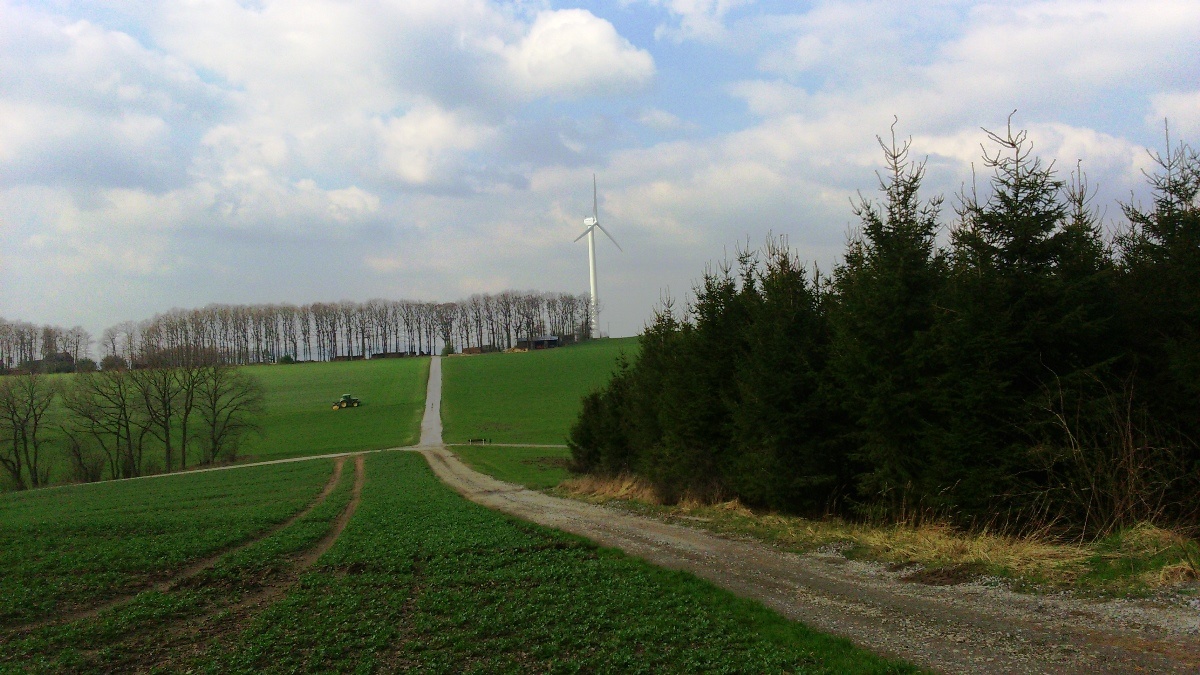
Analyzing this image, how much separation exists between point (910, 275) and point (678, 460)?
9041mm

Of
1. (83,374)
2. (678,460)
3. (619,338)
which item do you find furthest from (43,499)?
(619,338)

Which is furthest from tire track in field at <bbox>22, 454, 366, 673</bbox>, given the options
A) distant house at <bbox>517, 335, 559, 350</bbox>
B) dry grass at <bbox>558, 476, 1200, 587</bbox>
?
distant house at <bbox>517, 335, 559, 350</bbox>

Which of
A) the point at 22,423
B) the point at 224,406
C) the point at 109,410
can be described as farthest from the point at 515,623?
the point at 109,410

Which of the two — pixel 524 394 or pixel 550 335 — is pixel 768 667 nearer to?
pixel 524 394

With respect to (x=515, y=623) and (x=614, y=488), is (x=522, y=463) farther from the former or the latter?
(x=515, y=623)

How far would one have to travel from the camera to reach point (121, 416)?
207 feet

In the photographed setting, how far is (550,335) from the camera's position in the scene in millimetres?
162500

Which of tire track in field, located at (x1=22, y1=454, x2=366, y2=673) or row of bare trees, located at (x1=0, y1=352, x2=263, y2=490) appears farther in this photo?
row of bare trees, located at (x1=0, y1=352, x2=263, y2=490)

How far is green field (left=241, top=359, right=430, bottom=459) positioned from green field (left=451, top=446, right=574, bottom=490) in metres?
15.6

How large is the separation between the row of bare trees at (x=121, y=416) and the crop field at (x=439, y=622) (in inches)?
2353

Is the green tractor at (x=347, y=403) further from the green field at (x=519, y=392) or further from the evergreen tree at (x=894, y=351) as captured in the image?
the evergreen tree at (x=894, y=351)

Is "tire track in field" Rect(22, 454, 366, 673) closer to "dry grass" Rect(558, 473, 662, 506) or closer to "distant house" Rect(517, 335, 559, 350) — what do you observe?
"dry grass" Rect(558, 473, 662, 506)

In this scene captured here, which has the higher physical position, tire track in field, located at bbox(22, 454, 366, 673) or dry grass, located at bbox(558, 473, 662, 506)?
tire track in field, located at bbox(22, 454, 366, 673)

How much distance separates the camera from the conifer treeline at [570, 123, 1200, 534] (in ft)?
34.5
